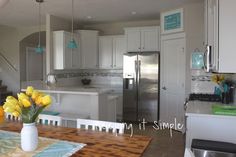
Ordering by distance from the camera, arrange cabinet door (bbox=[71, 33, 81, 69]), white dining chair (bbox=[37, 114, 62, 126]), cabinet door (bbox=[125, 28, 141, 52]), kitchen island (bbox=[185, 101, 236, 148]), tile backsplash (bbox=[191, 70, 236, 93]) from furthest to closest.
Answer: cabinet door (bbox=[71, 33, 81, 69]) < cabinet door (bbox=[125, 28, 141, 52]) < tile backsplash (bbox=[191, 70, 236, 93]) < kitchen island (bbox=[185, 101, 236, 148]) < white dining chair (bbox=[37, 114, 62, 126])

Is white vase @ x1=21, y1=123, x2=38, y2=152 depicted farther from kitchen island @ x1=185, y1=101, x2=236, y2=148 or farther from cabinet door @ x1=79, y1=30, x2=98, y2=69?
cabinet door @ x1=79, y1=30, x2=98, y2=69

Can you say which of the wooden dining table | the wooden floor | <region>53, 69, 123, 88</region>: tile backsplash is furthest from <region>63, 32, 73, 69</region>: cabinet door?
the wooden dining table

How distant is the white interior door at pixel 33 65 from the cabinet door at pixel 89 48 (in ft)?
7.74

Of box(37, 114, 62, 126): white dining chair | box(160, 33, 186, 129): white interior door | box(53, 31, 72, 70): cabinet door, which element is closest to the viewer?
box(37, 114, 62, 126): white dining chair

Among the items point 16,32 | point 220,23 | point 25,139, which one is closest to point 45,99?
point 25,139

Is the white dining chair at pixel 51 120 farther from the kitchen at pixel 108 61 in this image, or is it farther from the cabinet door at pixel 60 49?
the cabinet door at pixel 60 49

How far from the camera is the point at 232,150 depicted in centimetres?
214

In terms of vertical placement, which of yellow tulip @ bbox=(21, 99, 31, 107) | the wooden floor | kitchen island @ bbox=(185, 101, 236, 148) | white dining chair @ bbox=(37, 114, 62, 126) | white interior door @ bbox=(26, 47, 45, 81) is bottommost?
the wooden floor

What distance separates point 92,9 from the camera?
5.09 metres

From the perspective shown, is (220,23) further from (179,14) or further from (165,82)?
(165,82)

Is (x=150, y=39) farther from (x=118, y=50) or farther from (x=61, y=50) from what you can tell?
(x=61, y=50)

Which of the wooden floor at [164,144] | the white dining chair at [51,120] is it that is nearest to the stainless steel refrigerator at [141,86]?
the wooden floor at [164,144]

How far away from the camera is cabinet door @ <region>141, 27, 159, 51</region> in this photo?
222 inches

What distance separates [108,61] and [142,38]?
1.27 meters
